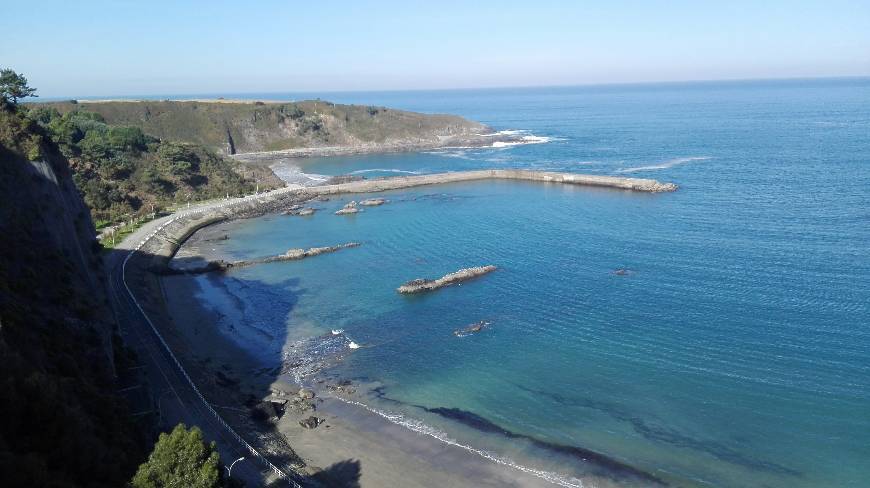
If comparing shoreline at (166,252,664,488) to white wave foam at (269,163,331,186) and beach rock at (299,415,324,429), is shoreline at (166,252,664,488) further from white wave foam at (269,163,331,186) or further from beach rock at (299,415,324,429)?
white wave foam at (269,163,331,186)

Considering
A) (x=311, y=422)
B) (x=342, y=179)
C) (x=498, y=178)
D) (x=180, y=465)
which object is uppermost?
(x=180, y=465)

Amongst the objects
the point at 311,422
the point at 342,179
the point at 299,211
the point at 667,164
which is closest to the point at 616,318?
the point at 311,422

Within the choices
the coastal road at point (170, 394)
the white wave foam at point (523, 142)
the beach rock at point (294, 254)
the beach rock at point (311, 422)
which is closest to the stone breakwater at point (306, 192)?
the beach rock at point (294, 254)

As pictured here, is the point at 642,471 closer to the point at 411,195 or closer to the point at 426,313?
the point at 426,313

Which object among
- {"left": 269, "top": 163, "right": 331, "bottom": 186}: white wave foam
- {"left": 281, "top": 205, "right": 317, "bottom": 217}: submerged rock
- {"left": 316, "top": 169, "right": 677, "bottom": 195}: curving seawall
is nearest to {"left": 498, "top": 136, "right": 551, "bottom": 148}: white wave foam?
{"left": 316, "top": 169, "right": 677, "bottom": 195}: curving seawall

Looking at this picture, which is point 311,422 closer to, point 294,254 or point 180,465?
point 180,465
